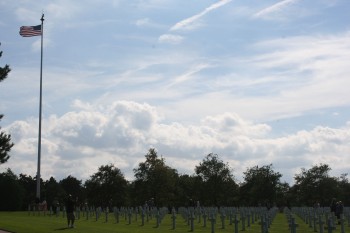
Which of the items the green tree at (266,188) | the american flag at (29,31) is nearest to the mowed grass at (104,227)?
the american flag at (29,31)

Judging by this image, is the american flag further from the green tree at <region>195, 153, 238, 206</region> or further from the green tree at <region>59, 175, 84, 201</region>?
the green tree at <region>59, 175, 84, 201</region>

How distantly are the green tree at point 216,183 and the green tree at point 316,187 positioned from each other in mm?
19262

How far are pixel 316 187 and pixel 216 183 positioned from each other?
26443 millimetres

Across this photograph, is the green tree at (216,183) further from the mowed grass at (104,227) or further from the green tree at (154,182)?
the mowed grass at (104,227)

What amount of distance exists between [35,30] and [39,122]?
9905mm

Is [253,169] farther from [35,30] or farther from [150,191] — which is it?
[35,30]

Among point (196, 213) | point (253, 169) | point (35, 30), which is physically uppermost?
point (35, 30)

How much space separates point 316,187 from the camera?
122 m

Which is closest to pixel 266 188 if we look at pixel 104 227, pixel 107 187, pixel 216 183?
pixel 216 183

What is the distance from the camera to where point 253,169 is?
130 m

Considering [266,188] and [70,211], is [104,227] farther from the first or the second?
[266,188]

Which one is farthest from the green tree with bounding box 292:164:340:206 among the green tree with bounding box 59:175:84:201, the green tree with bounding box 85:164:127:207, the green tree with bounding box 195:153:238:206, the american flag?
the american flag

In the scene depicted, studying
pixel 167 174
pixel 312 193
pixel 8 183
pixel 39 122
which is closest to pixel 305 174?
pixel 312 193

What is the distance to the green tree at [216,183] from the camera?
106875 mm
